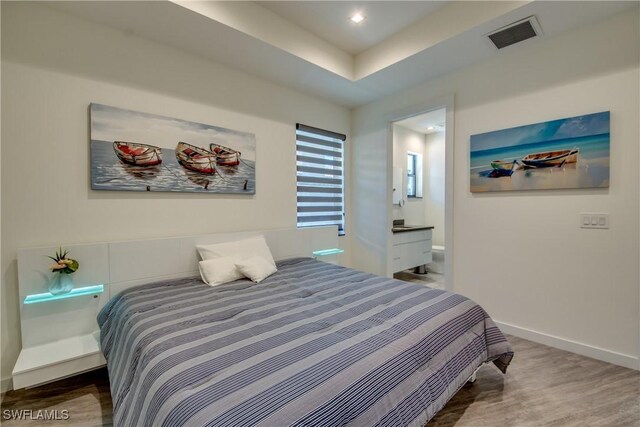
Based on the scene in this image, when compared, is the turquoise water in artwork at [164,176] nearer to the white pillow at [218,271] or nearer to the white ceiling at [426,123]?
the white pillow at [218,271]

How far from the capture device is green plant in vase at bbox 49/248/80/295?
6.15 feet

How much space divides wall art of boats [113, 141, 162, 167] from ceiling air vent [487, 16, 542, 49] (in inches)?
120

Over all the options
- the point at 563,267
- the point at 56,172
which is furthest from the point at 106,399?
the point at 563,267

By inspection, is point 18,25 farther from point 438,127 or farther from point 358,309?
point 438,127

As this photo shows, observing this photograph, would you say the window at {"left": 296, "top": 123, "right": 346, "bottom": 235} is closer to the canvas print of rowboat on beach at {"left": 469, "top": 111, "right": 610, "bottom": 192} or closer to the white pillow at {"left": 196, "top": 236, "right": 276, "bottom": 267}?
the white pillow at {"left": 196, "top": 236, "right": 276, "bottom": 267}

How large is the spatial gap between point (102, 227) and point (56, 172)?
487 mm

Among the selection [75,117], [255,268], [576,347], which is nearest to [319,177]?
[255,268]

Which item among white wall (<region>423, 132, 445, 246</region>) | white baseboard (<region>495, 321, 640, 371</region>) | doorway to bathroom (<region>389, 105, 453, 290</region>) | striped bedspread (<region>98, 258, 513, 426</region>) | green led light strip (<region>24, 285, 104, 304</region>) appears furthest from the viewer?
white wall (<region>423, 132, 445, 246</region>)

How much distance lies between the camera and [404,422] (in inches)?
43.3

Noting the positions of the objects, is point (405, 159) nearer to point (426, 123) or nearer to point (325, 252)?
point (426, 123)

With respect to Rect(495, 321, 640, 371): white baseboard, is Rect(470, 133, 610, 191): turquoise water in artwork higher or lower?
higher

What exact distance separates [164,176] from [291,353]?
2000 millimetres

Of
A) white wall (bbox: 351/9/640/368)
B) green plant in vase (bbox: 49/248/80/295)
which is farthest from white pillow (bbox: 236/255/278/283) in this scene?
white wall (bbox: 351/9/640/368)

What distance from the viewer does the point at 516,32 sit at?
232cm
